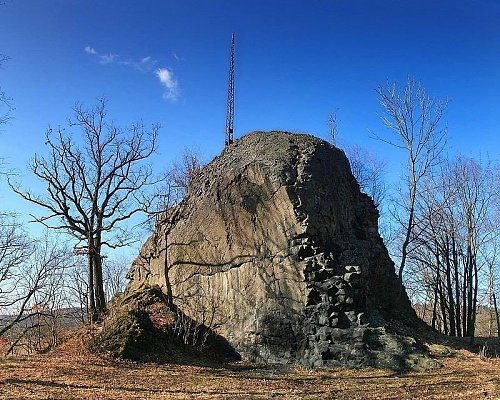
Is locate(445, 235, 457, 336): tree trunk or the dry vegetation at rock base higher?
locate(445, 235, 457, 336): tree trunk

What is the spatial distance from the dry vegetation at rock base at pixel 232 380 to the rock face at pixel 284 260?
108 centimetres

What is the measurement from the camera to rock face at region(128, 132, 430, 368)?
13906 millimetres

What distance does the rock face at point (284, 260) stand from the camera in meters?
13.9

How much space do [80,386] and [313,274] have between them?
748 cm

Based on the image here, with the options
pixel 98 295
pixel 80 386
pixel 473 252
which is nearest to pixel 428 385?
pixel 80 386

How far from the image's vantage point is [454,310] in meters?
25.9

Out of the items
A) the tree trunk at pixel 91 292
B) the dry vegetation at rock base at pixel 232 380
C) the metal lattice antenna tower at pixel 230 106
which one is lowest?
the dry vegetation at rock base at pixel 232 380

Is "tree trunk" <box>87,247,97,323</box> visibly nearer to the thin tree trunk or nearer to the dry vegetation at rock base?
the dry vegetation at rock base

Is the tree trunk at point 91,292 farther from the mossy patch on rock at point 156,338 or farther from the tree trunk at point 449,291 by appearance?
the tree trunk at point 449,291

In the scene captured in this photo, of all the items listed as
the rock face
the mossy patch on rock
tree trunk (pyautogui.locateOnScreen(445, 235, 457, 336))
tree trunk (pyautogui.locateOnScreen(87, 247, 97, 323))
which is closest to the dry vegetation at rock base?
the mossy patch on rock

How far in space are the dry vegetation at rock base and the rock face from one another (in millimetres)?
1079

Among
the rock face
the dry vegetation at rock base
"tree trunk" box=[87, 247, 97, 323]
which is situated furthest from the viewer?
"tree trunk" box=[87, 247, 97, 323]

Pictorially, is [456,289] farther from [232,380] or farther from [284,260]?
[232,380]

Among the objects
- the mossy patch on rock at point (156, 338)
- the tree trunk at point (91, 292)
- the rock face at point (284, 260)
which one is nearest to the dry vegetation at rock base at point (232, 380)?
the mossy patch on rock at point (156, 338)
